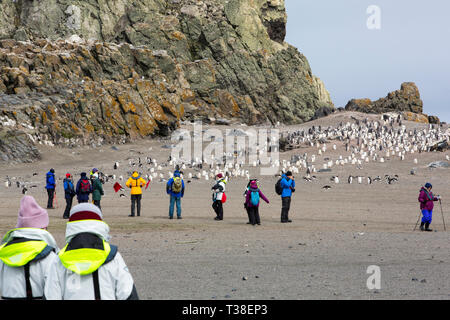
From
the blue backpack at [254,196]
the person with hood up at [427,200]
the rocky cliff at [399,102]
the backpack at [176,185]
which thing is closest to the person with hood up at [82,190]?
the backpack at [176,185]

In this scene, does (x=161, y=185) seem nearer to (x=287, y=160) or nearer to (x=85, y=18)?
(x=287, y=160)

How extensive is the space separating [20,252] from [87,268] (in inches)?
30.3

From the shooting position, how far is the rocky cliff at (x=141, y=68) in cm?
Result: 5116

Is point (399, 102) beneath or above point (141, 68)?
beneath

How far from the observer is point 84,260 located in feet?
11.8

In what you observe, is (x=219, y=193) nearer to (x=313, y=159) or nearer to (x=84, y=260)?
(x=84, y=260)

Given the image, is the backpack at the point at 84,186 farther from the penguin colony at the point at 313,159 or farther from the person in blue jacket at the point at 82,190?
the penguin colony at the point at 313,159

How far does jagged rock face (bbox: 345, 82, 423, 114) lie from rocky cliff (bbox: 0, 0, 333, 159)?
13390 millimetres

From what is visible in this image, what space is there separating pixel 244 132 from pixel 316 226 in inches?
1400

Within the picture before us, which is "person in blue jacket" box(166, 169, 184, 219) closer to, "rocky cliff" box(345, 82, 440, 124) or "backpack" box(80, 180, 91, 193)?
"backpack" box(80, 180, 91, 193)

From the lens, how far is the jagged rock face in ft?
224

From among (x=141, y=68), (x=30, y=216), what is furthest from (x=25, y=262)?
(x=141, y=68)

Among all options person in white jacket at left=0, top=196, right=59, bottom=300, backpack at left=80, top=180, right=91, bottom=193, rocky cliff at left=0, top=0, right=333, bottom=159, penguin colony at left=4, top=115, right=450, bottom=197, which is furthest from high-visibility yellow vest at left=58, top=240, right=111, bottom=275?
rocky cliff at left=0, top=0, right=333, bottom=159

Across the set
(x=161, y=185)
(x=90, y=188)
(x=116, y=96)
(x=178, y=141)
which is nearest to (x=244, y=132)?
(x=178, y=141)
